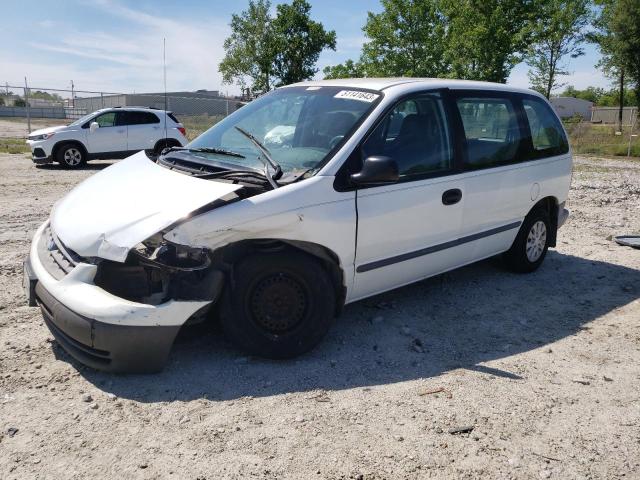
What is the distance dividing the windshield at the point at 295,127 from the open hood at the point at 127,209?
1.50 ft

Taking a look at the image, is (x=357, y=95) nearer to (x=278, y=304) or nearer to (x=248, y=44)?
(x=278, y=304)

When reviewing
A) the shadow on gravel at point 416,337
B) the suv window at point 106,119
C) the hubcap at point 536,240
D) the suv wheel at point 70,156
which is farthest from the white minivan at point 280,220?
the suv window at point 106,119

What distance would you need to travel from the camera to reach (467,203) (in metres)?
4.62

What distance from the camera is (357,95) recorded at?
4.23 m

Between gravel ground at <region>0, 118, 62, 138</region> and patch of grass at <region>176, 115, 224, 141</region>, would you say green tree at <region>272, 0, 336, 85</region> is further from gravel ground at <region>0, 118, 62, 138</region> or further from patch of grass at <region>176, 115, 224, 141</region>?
gravel ground at <region>0, 118, 62, 138</region>

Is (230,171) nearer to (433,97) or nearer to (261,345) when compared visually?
(261,345)

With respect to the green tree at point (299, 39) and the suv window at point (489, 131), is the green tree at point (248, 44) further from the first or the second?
the suv window at point (489, 131)

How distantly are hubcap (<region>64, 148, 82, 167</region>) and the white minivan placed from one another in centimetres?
1110

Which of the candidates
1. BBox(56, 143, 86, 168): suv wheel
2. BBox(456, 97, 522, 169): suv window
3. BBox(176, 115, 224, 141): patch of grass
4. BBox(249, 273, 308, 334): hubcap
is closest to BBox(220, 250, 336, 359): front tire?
BBox(249, 273, 308, 334): hubcap

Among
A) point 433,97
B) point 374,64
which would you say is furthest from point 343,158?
point 374,64

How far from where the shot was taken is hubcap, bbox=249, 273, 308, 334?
3549 millimetres

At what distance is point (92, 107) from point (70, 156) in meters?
24.7

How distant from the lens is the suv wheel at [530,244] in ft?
18.3

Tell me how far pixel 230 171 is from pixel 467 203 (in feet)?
6.63
